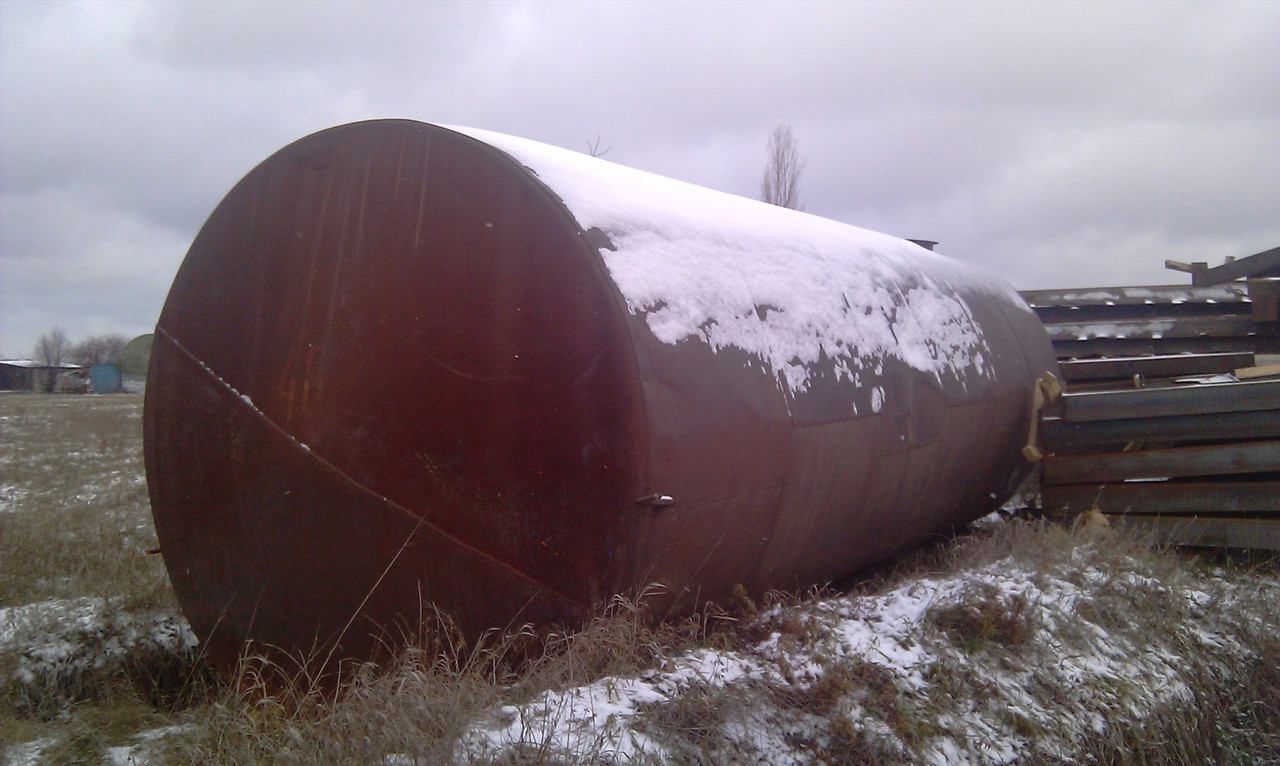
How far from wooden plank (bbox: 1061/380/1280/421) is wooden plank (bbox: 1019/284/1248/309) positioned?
111 inches

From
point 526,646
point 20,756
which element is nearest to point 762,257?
point 526,646

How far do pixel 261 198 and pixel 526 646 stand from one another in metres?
2.05

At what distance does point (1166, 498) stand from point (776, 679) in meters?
3.49

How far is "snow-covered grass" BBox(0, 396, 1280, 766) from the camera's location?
2.48 metres

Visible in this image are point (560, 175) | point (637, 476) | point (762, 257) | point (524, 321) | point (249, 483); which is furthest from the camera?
point (762, 257)

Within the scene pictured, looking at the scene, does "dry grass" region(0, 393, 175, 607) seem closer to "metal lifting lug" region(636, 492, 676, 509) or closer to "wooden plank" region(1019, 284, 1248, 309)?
"metal lifting lug" region(636, 492, 676, 509)

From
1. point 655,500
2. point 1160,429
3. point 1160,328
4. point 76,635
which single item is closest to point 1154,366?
point 1160,328

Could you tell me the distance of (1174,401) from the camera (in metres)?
5.09

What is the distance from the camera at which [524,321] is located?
2.80 m

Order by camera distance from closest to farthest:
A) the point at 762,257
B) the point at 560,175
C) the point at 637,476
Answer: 1. the point at 637,476
2. the point at 560,175
3. the point at 762,257

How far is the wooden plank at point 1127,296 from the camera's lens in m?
7.95

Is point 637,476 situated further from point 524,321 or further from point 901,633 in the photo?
point 901,633

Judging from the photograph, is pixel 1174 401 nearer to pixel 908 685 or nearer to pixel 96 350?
pixel 908 685

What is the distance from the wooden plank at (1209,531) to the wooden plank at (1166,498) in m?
0.06
